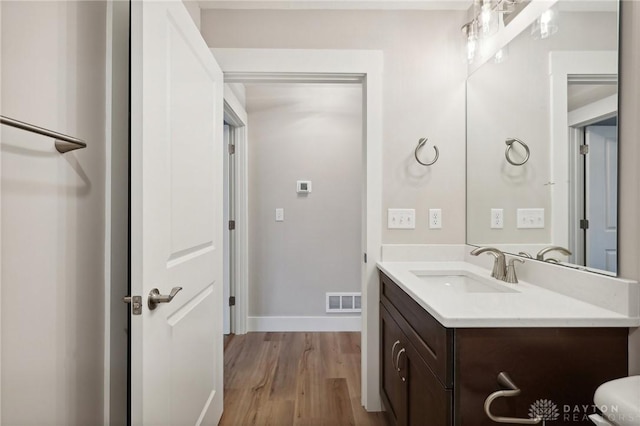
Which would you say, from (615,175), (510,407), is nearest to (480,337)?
(510,407)

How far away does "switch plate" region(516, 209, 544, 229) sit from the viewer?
1380 millimetres

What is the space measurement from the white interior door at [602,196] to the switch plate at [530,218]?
25 cm

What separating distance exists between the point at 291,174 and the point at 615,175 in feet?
7.77

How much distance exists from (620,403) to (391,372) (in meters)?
1.04

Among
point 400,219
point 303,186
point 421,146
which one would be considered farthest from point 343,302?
point 421,146

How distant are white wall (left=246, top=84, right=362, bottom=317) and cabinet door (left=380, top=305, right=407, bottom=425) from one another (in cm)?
132

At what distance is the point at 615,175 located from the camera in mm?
1043

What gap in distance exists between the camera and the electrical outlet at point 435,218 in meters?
1.94

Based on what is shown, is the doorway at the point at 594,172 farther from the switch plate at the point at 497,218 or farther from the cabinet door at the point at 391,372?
the cabinet door at the point at 391,372

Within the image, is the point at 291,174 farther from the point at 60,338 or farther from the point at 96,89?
the point at 60,338

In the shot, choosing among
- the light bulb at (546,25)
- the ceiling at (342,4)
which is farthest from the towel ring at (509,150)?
the ceiling at (342,4)

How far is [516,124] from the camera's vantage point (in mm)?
1535

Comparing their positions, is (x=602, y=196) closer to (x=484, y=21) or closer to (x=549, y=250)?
(x=549, y=250)

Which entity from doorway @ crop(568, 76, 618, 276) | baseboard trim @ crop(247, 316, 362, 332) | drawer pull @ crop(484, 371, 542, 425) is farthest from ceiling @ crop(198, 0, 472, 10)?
baseboard trim @ crop(247, 316, 362, 332)
